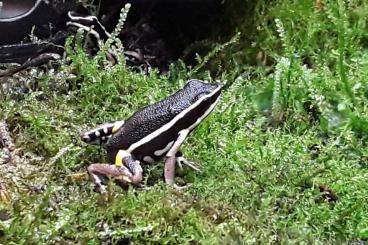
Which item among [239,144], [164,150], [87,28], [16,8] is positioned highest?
[16,8]

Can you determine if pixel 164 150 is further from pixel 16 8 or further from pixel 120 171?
pixel 16 8

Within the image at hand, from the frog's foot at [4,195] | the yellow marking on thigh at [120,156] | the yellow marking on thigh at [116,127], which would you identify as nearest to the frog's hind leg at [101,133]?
the yellow marking on thigh at [116,127]

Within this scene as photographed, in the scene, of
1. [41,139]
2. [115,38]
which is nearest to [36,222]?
Result: [41,139]

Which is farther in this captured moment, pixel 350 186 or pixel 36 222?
pixel 350 186

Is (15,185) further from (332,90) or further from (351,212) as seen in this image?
(332,90)

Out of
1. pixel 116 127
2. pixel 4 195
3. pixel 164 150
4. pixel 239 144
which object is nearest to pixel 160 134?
pixel 164 150


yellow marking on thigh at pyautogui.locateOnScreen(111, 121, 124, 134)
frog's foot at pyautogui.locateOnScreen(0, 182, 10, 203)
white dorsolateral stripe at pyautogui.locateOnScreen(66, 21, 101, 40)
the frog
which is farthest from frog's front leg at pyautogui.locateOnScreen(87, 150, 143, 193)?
white dorsolateral stripe at pyautogui.locateOnScreen(66, 21, 101, 40)
